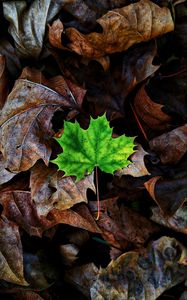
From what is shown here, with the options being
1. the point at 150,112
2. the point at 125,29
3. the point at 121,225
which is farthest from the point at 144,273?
→ the point at 125,29

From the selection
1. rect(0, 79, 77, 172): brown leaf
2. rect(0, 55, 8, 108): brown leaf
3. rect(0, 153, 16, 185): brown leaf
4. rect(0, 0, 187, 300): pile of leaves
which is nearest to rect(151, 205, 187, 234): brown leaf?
rect(0, 0, 187, 300): pile of leaves

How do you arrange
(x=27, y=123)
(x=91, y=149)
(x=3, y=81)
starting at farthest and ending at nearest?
(x=3, y=81) < (x=27, y=123) < (x=91, y=149)

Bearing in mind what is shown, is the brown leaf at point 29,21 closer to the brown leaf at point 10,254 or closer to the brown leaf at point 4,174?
the brown leaf at point 4,174

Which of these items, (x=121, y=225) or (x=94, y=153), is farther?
(x=121, y=225)

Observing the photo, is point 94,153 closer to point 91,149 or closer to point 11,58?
point 91,149

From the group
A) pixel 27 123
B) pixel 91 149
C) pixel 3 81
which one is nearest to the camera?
pixel 91 149

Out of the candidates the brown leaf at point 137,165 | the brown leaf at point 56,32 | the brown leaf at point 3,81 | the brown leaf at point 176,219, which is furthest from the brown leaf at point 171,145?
the brown leaf at point 3,81
